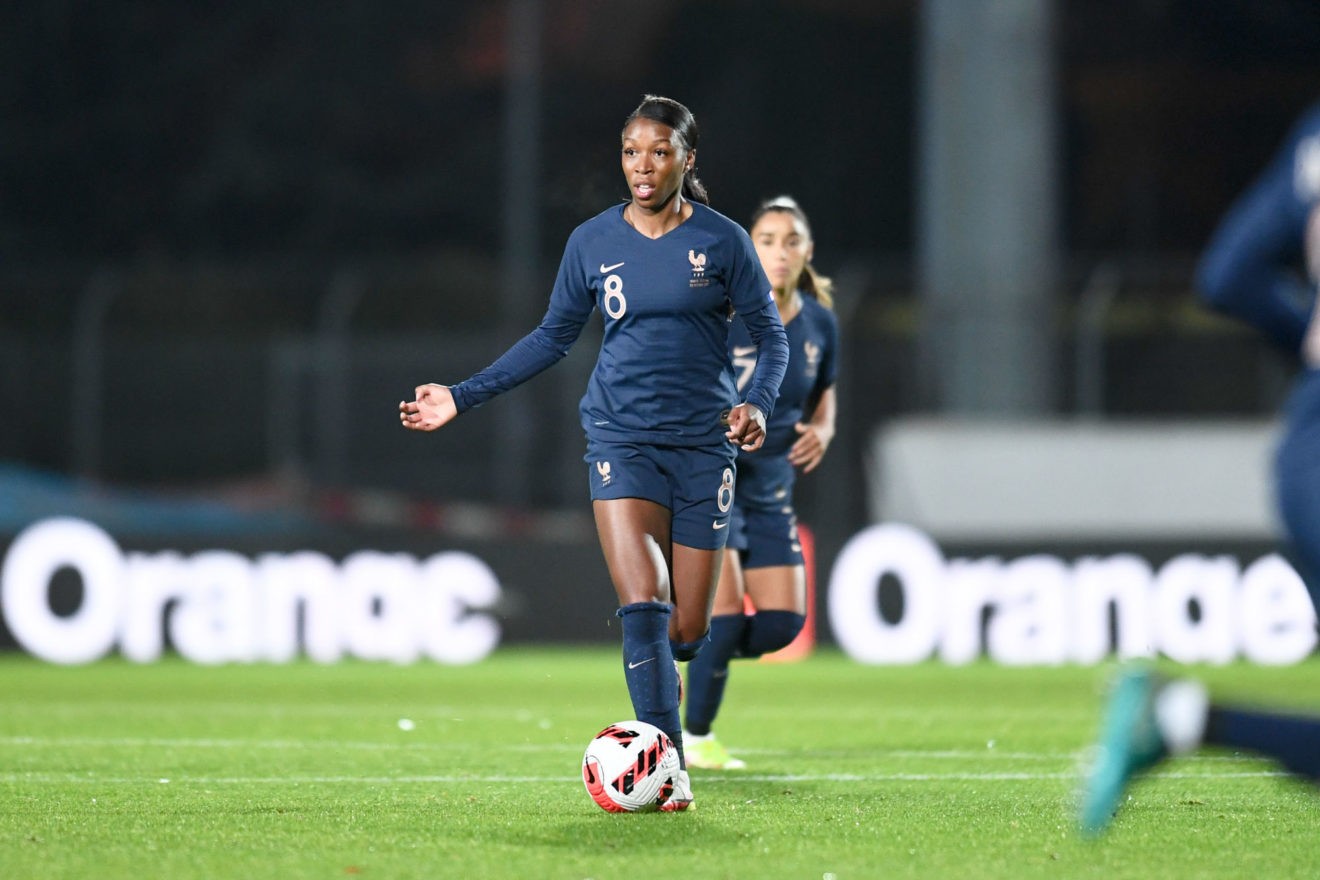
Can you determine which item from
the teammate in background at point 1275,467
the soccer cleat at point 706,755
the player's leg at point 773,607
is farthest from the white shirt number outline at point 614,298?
the teammate in background at point 1275,467

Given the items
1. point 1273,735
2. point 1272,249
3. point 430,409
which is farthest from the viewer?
point 430,409

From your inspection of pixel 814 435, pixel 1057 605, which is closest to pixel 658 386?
pixel 814 435

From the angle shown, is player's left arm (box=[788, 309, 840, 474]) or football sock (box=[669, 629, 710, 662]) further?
player's left arm (box=[788, 309, 840, 474])

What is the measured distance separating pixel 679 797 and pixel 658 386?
1274mm

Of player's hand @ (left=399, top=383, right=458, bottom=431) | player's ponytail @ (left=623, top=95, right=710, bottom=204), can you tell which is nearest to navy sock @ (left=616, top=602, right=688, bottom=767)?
player's hand @ (left=399, top=383, right=458, bottom=431)

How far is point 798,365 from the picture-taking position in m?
8.56

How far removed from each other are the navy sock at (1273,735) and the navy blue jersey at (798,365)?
393 centimetres

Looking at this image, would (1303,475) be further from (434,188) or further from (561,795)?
(434,188)

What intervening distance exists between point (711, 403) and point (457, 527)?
19880 mm

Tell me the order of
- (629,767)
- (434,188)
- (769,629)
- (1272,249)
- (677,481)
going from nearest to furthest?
1. (1272,249)
2. (629,767)
3. (677,481)
4. (769,629)
5. (434,188)

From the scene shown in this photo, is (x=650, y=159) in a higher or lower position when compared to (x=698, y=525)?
higher

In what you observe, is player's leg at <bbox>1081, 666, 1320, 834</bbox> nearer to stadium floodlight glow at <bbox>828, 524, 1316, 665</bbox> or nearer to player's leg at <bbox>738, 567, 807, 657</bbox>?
player's leg at <bbox>738, 567, 807, 657</bbox>

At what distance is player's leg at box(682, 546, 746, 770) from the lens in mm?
8312

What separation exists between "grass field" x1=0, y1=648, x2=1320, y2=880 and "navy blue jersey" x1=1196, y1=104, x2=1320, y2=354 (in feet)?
5.44
